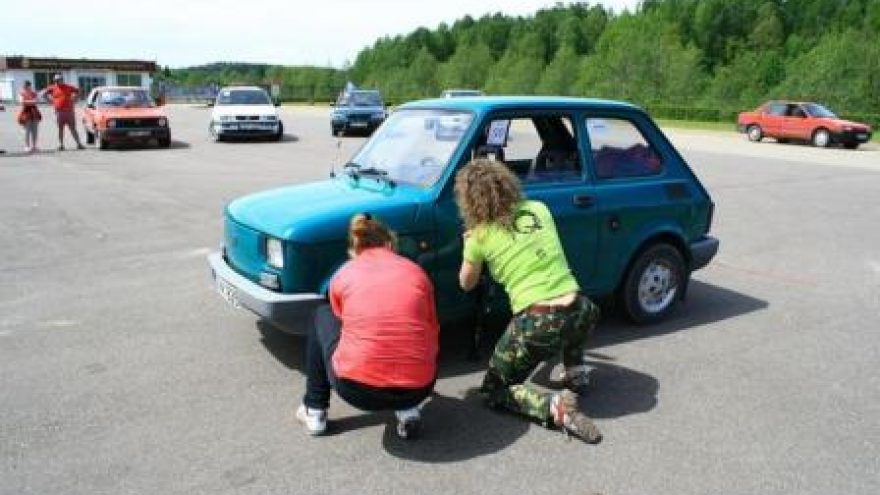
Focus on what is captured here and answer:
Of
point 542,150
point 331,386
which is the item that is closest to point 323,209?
point 331,386

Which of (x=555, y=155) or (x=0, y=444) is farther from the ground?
(x=555, y=155)

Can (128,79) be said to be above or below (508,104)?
above

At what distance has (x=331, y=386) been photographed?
405 cm

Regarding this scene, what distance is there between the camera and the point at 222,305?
21.3 feet

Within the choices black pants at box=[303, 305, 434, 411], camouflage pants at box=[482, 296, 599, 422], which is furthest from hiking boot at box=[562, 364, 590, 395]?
black pants at box=[303, 305, 434, 411]

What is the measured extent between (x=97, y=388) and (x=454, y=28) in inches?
5235

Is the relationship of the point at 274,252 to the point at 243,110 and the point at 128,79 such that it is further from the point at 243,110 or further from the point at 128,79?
the point at 128,79

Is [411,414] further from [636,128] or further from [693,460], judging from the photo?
[636,128]

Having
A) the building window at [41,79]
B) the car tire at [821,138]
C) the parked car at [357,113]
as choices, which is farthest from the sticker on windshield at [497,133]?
the building window at [41,79]

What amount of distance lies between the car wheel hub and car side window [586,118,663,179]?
0.75m

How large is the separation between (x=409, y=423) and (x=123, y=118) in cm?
1864

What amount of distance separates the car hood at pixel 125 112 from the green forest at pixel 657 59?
33377 mm

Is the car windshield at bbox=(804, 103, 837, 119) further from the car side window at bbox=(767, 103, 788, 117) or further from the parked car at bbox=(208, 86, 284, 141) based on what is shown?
the parked car at bbox=(208, 86, 284, 141)

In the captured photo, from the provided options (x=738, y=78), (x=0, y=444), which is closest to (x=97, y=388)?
(x=0, y=444)
